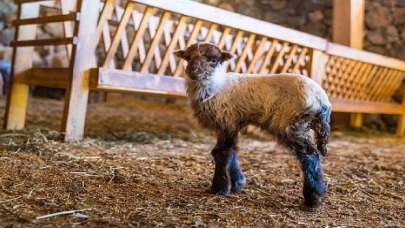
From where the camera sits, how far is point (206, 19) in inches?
160

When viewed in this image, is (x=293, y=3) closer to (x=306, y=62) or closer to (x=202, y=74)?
(x=306, y=62)

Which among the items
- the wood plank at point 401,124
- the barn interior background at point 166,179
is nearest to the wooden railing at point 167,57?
the barn interior background at point 166,179

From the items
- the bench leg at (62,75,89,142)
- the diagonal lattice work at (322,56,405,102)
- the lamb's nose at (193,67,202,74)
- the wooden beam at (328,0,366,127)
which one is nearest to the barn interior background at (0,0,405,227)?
the bench leg at (62,75,89,142)

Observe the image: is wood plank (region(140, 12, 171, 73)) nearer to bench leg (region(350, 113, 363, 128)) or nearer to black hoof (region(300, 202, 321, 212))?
black hoof (region(300, 202, 321, 212))

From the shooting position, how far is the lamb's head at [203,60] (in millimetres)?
2414

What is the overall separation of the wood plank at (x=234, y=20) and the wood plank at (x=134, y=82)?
0.60 m

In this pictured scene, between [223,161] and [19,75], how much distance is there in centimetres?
273

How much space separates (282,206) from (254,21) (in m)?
2.55

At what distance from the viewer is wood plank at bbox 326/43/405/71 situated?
5.30 metres

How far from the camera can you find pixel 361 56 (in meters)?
5.72

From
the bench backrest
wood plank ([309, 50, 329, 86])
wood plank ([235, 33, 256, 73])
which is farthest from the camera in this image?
wood plank ([309, 50, 329, 86])

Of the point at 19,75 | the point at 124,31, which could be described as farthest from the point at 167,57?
the point at 19,75

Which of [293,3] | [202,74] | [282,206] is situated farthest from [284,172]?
[293,3]

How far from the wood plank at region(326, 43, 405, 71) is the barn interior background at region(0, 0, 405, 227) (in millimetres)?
1033
